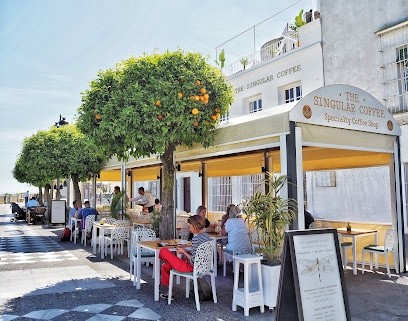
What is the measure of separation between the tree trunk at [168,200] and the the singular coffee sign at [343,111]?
3270 mm

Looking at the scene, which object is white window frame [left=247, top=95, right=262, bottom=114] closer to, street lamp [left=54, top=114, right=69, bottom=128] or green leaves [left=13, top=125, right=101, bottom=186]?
green leaves [left=13, top=125, right=101, bottom=186]

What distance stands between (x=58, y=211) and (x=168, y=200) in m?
11.9

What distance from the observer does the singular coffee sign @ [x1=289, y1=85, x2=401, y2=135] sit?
607 centimetres

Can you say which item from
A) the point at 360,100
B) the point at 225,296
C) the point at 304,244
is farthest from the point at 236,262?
the point at 360,100

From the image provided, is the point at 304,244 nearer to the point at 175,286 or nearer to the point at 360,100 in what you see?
the point at 175,286

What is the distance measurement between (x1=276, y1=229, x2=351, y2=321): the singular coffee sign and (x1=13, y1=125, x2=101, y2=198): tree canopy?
12.4 m

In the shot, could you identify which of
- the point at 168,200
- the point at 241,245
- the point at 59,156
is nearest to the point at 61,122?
the point at 59,156

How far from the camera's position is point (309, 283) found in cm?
378

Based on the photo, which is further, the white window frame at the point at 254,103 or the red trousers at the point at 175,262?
the white window frame at the point at 254,103

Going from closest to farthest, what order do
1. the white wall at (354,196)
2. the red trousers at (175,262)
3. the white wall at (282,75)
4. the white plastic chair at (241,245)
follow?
1. the red trousers at (175,262)
2. the white plastic chair at (241,245)
3. the white wall at (354,196)
4. the white wall at (282,75)

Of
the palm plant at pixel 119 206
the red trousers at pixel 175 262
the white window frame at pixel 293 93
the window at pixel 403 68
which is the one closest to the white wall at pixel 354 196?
the window at pixel 403 68

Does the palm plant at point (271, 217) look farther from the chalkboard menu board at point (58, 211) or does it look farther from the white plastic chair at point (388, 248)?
the chalkboard menu board at point (58, 211)

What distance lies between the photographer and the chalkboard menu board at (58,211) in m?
18.2

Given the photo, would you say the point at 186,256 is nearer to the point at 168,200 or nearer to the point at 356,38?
the point at 168,200
